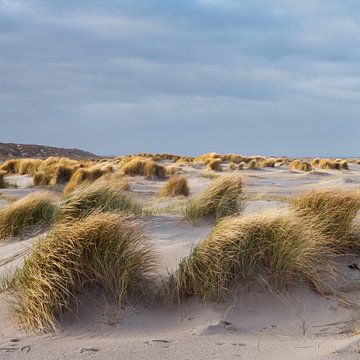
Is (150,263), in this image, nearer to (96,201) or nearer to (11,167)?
(96,201)

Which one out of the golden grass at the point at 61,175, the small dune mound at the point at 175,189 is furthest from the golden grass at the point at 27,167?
the small dune mound at the point at 175,189

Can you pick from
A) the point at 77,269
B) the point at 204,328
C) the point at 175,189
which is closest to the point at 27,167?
the point at 175,189

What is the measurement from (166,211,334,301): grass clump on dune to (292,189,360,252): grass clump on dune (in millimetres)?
676

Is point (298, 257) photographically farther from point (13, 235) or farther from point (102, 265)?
point (13, 235)

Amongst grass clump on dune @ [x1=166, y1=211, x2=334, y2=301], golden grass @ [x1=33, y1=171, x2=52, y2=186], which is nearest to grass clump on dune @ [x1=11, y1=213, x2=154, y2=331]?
grass clump on dune @ [x1=166, y1=211, x2=334, y2=301]

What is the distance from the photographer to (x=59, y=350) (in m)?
3.58

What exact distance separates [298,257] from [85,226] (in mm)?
1846

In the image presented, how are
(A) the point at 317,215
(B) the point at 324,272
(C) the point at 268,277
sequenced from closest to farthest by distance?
(C) the point at 268,277, (B) the point at 324,272, (A) the point at 317,215

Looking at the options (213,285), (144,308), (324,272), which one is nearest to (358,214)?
(324,272)

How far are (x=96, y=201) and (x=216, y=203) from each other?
5.13 ft

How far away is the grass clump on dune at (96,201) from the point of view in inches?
255

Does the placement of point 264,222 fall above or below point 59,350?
above

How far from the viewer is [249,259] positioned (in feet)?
→ 15.5

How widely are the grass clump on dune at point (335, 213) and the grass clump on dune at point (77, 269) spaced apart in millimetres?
1932
